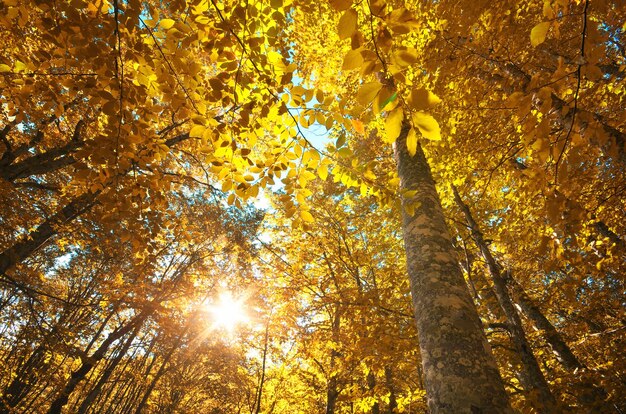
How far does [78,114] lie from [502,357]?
432 inches

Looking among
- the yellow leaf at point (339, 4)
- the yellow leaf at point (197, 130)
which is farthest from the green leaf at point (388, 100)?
the yellow leaf at point (197, 130)

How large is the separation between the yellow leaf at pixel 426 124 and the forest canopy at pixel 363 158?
0.15 ft

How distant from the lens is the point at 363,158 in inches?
353

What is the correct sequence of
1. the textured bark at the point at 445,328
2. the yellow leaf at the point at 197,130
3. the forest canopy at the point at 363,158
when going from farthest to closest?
the yellow leaf at the point at 197,130 → the forest canopy at the point at 363,158 → the textured bark at the point at 445,328

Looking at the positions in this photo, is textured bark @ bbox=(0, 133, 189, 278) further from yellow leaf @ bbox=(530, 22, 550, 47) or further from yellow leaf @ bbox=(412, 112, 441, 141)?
yellow leaf @ bbox=(530, 22, 550, 47)

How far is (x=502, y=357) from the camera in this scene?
6953mm

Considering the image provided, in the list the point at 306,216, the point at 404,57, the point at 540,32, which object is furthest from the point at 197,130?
the point at 540,32

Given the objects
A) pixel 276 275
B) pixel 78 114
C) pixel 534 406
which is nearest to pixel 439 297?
pixel 534 406

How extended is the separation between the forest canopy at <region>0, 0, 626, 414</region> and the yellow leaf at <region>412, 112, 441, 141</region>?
45mm

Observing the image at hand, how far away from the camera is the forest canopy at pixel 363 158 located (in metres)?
1.45

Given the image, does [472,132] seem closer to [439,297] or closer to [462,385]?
[439,297]

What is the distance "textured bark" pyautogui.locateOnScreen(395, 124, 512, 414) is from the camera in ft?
4.30

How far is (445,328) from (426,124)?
45.3 inches

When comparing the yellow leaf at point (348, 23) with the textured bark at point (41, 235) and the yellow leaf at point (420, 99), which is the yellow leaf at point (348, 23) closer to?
the yellow leaf at point (420, 99)
